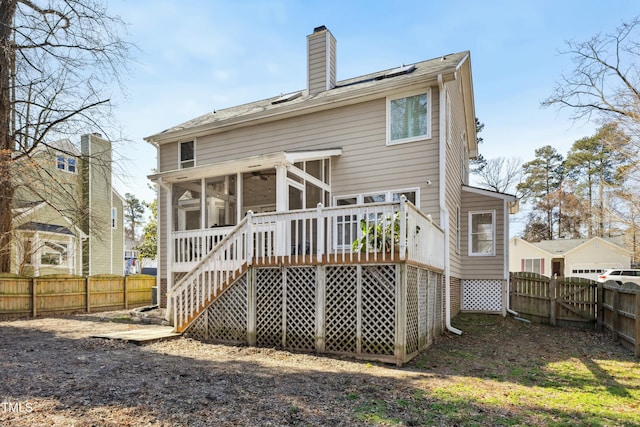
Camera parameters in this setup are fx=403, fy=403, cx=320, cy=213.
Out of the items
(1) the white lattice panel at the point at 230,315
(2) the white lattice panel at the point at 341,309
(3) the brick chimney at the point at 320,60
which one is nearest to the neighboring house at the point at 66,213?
(1) the white lattice panel at the point at 230,315

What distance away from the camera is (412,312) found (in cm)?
722

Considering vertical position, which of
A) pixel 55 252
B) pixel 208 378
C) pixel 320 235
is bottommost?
pixel 208 378

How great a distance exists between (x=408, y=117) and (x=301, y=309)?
568 centimetres

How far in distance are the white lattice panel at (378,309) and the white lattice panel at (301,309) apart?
1.00m

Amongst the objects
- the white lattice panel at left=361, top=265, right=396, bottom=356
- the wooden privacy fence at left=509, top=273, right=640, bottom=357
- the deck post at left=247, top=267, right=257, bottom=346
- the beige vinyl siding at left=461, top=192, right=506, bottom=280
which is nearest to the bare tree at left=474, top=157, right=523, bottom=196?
the beige vinyl siding at left=461, top=192, right=506, bottom=280

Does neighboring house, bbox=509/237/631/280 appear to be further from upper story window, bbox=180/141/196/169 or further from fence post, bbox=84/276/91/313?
fence post, bbox=84/276/91/313

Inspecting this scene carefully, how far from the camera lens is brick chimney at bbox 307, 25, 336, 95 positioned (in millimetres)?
12852

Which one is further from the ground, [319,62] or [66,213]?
[319,62]

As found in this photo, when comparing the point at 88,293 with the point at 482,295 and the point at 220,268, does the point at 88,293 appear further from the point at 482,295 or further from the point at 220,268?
the point at 482,295

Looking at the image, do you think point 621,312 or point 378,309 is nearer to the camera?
point 378,309

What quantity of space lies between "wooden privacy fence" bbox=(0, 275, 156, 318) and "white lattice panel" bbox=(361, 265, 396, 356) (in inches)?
440

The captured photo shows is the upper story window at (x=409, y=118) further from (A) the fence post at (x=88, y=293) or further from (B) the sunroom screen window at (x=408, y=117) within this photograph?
(A) the fence post at (x=88, y=293)

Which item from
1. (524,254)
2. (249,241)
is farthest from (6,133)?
(524,254)

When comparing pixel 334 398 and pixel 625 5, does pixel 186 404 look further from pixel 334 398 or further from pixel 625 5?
pixel 625 5
